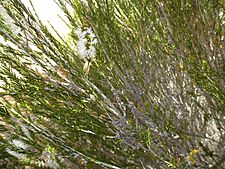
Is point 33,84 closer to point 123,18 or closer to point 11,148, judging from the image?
point 11,148

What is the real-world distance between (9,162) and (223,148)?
1.72 metres

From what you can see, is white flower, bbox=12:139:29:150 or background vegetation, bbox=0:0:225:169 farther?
white flower, bbox=12:139:29:150

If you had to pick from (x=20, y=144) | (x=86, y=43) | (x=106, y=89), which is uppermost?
(x=106, y=89)

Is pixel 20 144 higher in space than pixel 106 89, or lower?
lower

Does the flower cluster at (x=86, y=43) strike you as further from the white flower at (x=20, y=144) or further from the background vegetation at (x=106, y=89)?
the white flower at (x=20, y=144)

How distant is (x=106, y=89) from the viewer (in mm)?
2416

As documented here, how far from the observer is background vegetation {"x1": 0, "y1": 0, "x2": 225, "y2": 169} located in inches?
68.4

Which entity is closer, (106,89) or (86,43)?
(86,43)

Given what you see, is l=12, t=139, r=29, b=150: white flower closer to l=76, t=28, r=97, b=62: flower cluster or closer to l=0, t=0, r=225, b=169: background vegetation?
l=0, t=0, r=225, b=169: background vegetation

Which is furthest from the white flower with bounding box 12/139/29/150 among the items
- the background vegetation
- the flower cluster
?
the flower cluster

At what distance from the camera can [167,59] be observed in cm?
279

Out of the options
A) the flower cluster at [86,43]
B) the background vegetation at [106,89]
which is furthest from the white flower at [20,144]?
the flower cluster at [86,43]

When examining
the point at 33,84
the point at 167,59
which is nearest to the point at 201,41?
the point at 167,59

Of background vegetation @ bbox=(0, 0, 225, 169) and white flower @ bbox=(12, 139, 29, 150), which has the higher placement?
background vegetation @ bbox=(0, 0, 225, 169)
